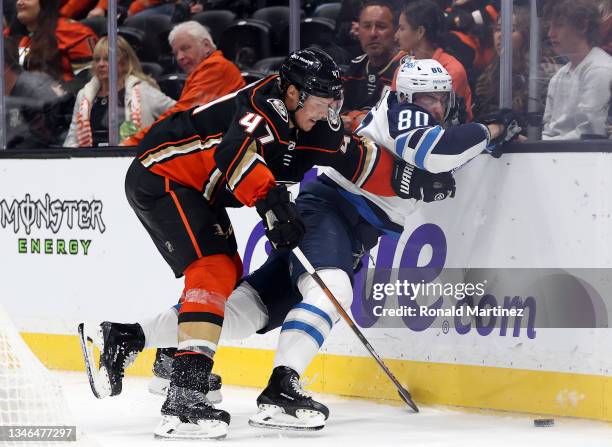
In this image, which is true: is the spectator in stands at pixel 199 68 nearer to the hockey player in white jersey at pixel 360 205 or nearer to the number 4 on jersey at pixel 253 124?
the hockey player in white jersey at pixel 360 205

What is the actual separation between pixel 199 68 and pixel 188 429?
6.55 ft

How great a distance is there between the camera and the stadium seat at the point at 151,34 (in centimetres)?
579

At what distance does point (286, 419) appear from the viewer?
4.12 m

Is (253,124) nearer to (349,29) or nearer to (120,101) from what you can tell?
(349,29)

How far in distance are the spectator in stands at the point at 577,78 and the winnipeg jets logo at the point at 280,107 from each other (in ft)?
3.06

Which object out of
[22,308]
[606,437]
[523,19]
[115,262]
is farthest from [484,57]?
[22,308]

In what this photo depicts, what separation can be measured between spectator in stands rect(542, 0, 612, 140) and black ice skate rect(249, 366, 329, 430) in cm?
121

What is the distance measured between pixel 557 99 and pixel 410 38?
2.05 ft

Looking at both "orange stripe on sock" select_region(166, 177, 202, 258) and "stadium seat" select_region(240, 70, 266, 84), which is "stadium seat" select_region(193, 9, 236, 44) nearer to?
"stadium seat" select_region(240, 70, 266, 84)

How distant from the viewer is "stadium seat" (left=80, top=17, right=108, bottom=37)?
587 centimetres

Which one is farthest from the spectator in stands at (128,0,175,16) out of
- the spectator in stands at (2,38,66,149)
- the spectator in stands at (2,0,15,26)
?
the spectator in stands at (2,0,15,26)

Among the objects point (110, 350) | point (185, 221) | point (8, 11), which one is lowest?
point (110, 350)

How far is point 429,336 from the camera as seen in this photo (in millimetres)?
4715

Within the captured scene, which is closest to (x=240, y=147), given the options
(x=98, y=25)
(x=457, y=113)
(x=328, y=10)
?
(x=457, y=113)
